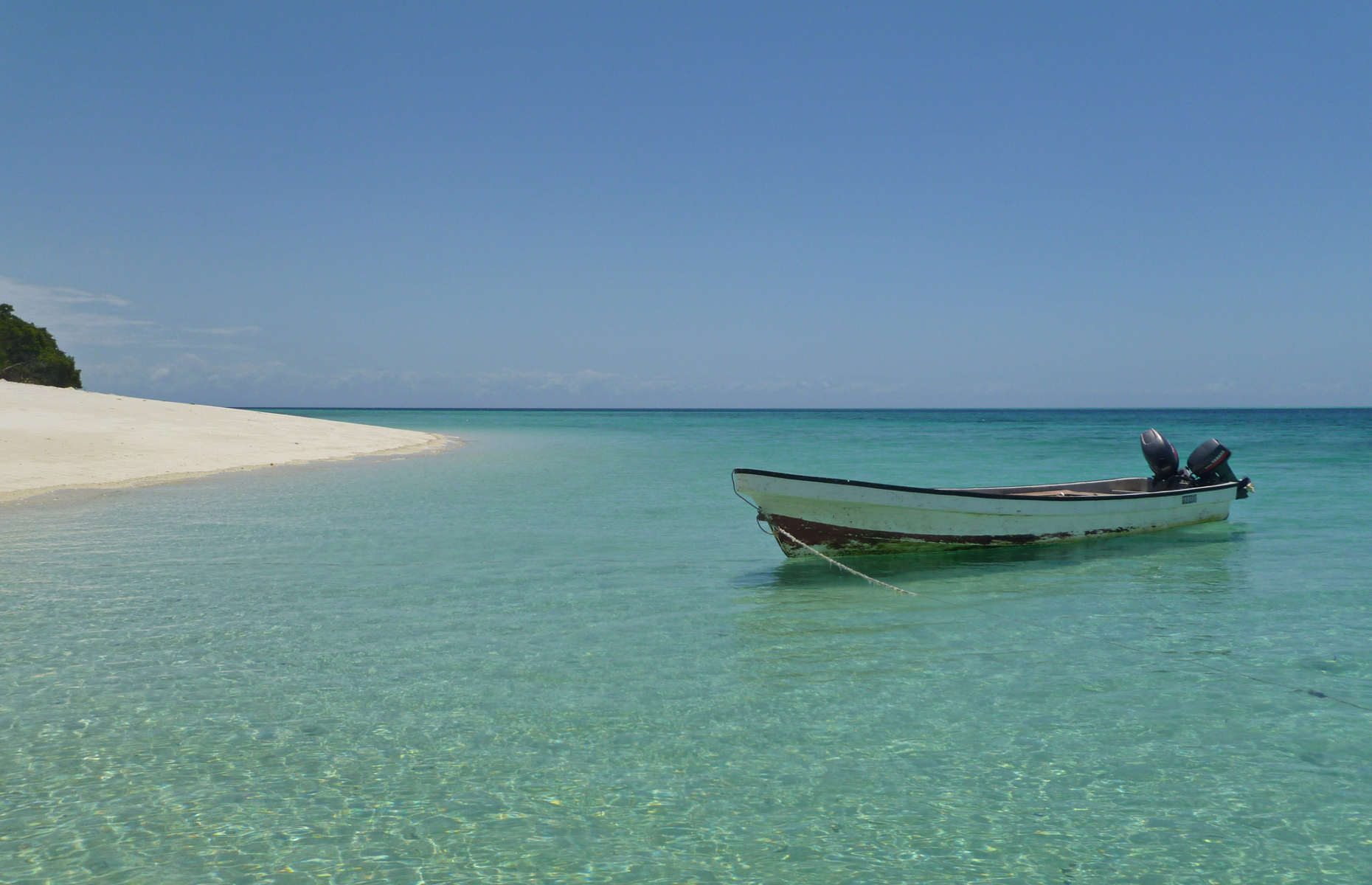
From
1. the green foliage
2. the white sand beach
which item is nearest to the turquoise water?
the white sand beach

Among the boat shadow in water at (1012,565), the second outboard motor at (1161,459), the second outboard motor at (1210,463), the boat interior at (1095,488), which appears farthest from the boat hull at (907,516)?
the second outboard motor at (1210,463)

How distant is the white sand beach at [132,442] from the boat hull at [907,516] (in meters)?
15.9

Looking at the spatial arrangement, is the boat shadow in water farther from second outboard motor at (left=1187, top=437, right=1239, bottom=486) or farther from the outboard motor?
second outboard motor at (left=1187, top=437, right=1239, bottom=486)

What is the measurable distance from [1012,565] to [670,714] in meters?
7.90

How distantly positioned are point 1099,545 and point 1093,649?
6.76 metres

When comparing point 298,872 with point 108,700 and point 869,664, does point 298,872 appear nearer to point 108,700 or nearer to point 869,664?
point 108,700

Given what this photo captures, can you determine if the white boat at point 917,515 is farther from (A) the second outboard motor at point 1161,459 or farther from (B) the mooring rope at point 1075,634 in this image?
(A) the second outboard motor at point 1161,459

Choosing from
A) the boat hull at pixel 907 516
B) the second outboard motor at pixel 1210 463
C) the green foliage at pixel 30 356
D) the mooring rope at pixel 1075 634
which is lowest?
the mooring rope at pixel 1075 634

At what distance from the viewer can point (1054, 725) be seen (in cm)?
636

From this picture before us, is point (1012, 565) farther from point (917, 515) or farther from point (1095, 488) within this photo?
point (1095, 488)

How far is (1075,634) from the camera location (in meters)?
9.02

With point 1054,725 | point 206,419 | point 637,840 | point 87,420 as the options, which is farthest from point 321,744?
point 206,419

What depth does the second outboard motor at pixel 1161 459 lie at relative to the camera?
16.2 m

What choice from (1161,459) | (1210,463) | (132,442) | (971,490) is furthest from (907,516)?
(132,442)
